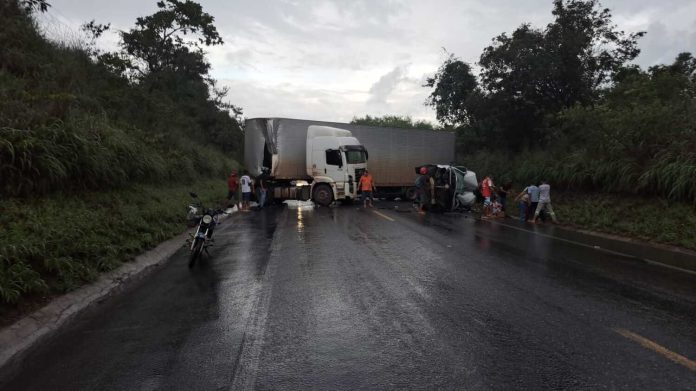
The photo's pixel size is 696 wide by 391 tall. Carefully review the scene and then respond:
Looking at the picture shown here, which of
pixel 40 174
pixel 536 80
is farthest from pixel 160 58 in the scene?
pixel 40 174

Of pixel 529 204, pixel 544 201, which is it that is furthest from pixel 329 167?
pixel 544 201

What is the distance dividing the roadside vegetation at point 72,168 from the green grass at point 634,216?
12.4 m

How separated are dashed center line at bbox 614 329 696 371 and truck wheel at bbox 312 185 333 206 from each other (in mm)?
17320

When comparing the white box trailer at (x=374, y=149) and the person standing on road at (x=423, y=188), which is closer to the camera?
the person standing on road at (x=423, y=188)

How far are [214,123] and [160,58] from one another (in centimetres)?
1003

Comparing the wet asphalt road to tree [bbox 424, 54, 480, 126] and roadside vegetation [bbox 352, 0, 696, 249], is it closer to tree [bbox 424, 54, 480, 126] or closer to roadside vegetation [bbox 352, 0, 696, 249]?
roadside vegetation [bbox 352, 0, 696, 249]

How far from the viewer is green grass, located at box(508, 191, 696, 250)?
1191 cm

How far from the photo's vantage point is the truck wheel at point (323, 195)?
21.6 m

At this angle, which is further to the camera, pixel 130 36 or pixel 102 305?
pixel 130 36

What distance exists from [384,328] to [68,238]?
5.35 meters

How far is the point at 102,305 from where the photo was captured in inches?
237

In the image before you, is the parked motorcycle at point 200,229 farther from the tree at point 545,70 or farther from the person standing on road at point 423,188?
the tree at point 545,70

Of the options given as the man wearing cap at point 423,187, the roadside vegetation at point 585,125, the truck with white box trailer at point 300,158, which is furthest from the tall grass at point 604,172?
the man wearing cap at point 423,187

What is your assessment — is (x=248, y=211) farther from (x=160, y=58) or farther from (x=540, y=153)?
(x=160, y=58)
